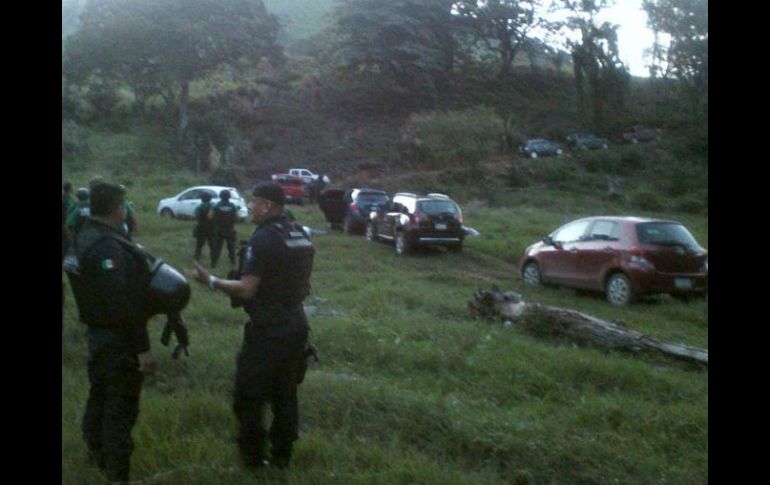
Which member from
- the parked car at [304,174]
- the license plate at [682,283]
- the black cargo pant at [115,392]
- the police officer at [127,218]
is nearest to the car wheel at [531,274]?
the license plate at [682,283]

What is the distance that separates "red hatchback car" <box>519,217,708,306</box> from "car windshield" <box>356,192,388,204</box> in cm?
721

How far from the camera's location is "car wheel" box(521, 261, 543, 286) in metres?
15.9

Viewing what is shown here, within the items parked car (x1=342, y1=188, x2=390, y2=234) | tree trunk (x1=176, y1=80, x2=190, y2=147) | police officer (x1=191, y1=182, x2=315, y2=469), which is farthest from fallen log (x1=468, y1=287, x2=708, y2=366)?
parked car (x1=342, y1=188, x2=390, y2=234)

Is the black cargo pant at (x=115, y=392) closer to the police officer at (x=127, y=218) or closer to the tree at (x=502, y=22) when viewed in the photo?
the police officer at (x=127, y=218)

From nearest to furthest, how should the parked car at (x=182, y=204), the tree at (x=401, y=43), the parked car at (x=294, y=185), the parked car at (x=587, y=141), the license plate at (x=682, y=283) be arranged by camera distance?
the license plate at (x=682, y=283)
the parked car at (x=294, y=185)
the tree at (x=401, y=43)
the parked car at (x=182, y=204)
the parked car at (x=587, y=141)

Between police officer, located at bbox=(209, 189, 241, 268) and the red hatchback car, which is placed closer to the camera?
the red hatchback car

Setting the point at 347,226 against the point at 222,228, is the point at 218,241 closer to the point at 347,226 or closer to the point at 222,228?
the point at 222,228

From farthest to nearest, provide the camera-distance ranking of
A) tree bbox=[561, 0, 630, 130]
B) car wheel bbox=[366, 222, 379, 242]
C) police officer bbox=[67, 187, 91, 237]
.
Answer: car wheel bbox=[366, 222, 379, 242] < tree bbox=[561, 0, 630, 130] < police officer bbox=[67, 187, 91, 237]

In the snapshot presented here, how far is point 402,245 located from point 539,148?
22.7ft

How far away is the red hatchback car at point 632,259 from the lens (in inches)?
528

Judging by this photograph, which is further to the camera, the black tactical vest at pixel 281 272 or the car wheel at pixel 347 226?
the car wheel at pixel 347 226

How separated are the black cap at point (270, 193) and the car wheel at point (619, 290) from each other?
31.1ft

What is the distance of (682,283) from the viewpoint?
1343 cm

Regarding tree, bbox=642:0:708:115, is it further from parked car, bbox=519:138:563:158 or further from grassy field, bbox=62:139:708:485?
parked car, bbox=519:138:563:158
